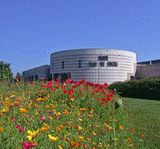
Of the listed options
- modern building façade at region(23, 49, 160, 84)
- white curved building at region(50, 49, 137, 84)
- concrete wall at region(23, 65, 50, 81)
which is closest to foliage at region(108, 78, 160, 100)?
modern building façade at region(23, 49, 160, 84)

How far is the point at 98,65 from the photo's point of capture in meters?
47.2

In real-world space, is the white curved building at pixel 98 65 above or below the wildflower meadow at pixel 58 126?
above

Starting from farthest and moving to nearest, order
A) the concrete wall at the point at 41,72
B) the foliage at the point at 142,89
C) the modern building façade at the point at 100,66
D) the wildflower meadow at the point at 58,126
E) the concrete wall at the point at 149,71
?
1. the concrete wall at the point at 41,72
2. the modern building façade at the point at 100,66
3. the concrete wall at the point at 149,71
4. the foliage at the point at 142,89
5. the wildflower meadow at the point at 58,126

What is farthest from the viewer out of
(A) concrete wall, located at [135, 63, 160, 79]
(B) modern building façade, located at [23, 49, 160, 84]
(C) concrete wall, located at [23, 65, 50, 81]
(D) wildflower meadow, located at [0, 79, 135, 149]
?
(C) concrete wall, located at [23, 65, 50, 81]

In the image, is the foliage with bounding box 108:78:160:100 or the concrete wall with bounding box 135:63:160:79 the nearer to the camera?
the foliage with bounding box 108:78:160:100

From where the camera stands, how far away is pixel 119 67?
159ft

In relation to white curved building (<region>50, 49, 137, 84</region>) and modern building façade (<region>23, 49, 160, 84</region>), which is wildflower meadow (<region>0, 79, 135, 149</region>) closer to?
modern building façade (<region>23, 49, 160, 84</region>)

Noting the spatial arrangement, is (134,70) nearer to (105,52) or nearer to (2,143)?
(105,52)

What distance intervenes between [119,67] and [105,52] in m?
5.69

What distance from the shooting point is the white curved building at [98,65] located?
47000 mm

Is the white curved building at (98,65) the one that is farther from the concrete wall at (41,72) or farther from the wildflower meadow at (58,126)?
the wildflower meadow at (58,126)

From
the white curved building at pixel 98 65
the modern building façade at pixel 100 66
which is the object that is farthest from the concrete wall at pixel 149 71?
the white curved building at pixel 98 65

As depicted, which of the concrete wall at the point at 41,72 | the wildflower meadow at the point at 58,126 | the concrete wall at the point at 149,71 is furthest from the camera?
the concrete wall at the point at 41,72

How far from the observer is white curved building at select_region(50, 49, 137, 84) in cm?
4700
